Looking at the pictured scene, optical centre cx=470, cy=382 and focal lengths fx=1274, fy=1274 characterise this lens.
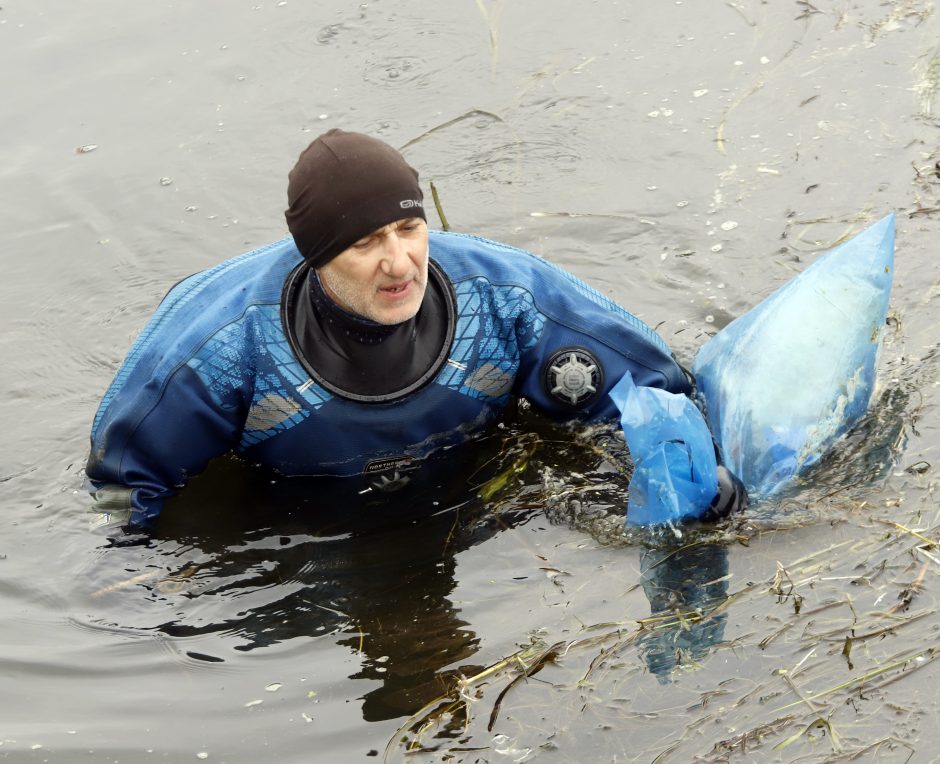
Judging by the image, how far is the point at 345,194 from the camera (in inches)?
146

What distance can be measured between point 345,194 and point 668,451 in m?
1.22

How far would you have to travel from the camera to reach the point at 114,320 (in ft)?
19.8

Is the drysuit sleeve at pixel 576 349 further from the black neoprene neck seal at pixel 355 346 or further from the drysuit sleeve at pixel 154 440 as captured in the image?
the drysuit sleeve at pixel 154 440

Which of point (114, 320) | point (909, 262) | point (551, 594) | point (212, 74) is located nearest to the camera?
point (551, 594)

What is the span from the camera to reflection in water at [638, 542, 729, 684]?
357 cm

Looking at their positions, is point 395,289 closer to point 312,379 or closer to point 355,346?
point 355,346

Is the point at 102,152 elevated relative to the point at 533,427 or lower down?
elevated

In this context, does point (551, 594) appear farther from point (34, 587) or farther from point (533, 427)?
point (34, 587)

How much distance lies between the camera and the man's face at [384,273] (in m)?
3.79

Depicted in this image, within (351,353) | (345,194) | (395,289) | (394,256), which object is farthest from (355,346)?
(345,194)

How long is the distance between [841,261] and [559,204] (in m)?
2.31

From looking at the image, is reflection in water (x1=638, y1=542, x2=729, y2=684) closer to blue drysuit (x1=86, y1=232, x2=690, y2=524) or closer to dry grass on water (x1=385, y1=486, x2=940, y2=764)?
dry grass on water (x1=385, y1=486, x2=940, y2=764)

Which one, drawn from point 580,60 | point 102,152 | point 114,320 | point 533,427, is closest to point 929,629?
point 533,427

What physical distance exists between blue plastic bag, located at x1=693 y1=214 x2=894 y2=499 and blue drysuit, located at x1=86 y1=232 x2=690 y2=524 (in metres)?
0.32
